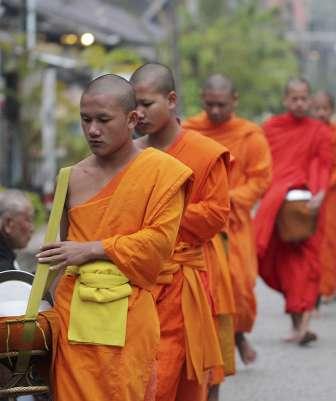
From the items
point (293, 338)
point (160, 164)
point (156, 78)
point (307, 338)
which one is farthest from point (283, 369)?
point (160, 164)

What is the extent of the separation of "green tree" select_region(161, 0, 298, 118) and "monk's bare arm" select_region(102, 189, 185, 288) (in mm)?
26167

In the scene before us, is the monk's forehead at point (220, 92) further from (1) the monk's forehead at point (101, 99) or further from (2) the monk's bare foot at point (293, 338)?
(1) the monk's forehead at point (101, 99)

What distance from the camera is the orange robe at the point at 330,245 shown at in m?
11.9

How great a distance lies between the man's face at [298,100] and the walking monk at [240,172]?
1.55m

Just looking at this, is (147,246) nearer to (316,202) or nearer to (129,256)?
(129,256)

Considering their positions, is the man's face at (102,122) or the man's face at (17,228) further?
the man's face at (17,228)

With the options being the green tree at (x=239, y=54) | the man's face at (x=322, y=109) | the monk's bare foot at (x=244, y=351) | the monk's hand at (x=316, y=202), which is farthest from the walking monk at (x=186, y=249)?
the green tree at (x=239, y=54)

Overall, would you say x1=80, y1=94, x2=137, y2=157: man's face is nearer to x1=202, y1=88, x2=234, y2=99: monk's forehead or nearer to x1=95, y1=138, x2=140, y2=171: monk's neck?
x1=95, y1=138, x2=140, y2=171: monk's neck

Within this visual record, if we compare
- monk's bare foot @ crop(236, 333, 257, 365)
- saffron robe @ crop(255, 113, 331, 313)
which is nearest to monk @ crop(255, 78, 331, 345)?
saffron robe @ crop(255, 113, 331, 313)

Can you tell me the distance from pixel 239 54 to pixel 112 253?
2914cm

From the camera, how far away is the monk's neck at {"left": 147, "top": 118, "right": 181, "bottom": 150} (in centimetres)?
622

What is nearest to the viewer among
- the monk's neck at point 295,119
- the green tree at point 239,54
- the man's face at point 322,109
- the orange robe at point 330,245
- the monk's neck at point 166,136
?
the monk's neck at point 166,136

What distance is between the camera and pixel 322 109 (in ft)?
39.8

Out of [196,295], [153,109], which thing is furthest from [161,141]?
[196,295]
